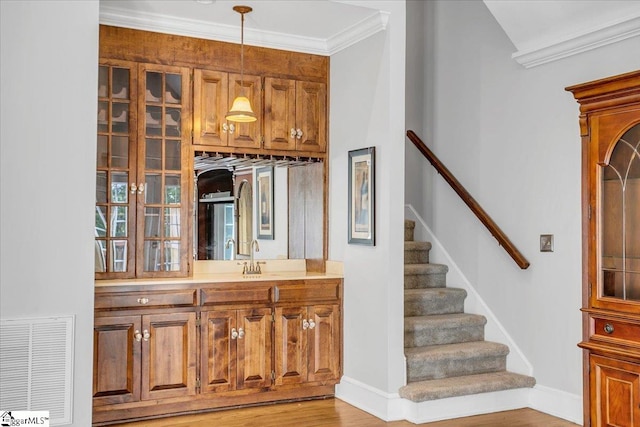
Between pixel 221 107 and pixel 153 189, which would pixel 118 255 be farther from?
pixel 221 107

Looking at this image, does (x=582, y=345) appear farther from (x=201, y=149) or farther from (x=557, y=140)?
(x=201, y=149)

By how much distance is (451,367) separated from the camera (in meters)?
4.92

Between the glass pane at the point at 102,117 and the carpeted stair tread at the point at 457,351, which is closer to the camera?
the glass pane at the point at 102,117

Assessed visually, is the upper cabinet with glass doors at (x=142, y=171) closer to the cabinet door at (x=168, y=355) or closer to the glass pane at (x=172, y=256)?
the glass pane at (x=172, y=256)

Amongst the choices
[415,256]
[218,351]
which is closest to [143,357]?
[218,351]

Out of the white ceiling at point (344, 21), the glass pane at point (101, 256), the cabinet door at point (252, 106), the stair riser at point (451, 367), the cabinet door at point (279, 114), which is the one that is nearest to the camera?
the white ceiling at point (344, 21)

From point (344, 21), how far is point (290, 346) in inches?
92.5

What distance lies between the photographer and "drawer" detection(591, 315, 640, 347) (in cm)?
361

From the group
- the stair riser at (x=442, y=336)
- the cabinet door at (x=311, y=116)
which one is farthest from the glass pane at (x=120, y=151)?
the stair riser at (x=442, y=336)

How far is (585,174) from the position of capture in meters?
3.88

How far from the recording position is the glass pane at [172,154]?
4.82 metres

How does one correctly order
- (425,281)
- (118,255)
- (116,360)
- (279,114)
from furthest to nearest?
1. (425,281)
2. (279,114)
3. (118,255)
4. (116,360)

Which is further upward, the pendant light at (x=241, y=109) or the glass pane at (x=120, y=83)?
the glass pane at (x=120, y=83)

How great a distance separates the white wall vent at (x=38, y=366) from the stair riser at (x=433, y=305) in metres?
2.65
